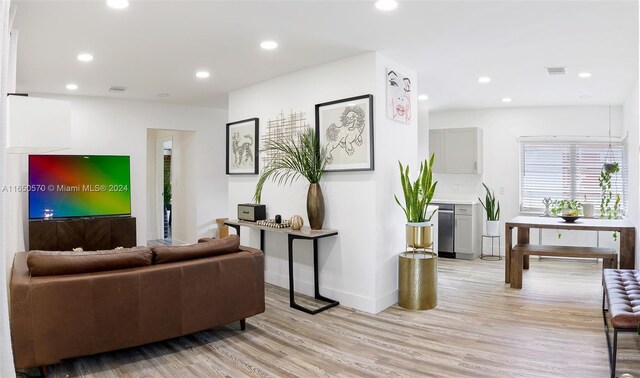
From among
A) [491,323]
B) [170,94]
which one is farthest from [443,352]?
[170,94]

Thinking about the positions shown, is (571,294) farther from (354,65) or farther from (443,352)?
(354,65)

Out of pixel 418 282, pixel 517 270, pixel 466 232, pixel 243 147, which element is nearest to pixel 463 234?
pixel 466 232

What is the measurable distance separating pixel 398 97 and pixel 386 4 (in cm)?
152

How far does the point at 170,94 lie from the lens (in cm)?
599

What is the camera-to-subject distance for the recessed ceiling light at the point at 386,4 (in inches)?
110

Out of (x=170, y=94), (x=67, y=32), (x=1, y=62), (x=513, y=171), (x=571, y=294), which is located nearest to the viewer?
(x=1, y=62)

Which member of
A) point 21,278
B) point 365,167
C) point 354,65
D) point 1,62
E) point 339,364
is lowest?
point 339,364

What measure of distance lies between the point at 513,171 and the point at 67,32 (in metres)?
6.45

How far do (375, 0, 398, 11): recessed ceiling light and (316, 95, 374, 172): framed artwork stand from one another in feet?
3.50

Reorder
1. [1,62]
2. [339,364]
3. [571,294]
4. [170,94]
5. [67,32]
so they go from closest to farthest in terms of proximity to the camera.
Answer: [1,62], [339,364], [67,32], [571,294], [170,94]

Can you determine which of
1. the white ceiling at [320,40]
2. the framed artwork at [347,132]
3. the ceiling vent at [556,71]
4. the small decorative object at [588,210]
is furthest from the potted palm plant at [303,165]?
the small decorative object at [588,210]

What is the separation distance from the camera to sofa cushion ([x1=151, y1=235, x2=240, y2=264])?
120 inches

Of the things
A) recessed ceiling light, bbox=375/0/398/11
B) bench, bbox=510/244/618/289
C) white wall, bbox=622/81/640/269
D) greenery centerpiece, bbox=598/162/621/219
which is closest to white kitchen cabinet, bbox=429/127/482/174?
greenery centerpiece, bbox=598/162/621/219

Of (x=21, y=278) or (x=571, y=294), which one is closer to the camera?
(x=21, y=278)
